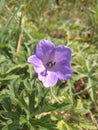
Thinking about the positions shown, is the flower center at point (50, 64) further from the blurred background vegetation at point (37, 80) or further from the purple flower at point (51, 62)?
the blurred background vegetation at point (37, 80)

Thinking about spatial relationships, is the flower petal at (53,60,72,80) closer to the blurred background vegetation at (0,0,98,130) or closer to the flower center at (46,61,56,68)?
the flower center at (46,61,56,68)

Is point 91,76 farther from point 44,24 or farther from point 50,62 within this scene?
point 44,24

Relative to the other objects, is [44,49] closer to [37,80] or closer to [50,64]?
[50,64]

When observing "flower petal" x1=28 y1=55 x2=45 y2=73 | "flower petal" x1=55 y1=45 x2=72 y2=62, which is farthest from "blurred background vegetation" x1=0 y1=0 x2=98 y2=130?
"flower petal" x1=55 y1=45 x2=72 y2=62

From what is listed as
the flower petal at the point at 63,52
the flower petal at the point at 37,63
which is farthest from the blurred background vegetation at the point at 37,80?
the flower petal at the point at 63,52

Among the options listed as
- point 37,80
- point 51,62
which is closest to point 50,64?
point 51,62

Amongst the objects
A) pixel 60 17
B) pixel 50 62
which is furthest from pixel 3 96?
pixel 60 17
